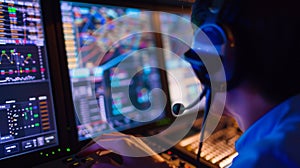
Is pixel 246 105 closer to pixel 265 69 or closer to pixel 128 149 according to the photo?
pixel 265 69

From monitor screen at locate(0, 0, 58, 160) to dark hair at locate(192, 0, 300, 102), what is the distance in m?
0.47

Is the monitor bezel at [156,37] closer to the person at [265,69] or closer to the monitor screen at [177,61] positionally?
the monitor screen at [177,61]

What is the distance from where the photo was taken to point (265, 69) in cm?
49

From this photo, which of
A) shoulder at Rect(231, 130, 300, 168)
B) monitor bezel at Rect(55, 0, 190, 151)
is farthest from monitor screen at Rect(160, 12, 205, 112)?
shoulder at Rect(231, 130, 300, 168)

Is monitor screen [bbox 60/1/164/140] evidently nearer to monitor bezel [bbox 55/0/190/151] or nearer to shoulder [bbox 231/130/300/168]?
monitor bezel [bbox 55/0/190/151]

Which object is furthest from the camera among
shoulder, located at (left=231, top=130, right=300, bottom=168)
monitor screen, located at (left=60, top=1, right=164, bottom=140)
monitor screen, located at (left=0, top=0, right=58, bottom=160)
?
monitor screen, located at (left=60, top=1, right=164, bottom=140)

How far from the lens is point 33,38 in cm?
70

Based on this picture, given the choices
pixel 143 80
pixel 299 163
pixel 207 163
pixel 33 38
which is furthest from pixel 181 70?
pixel 299 163

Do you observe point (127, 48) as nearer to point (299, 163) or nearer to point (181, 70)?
point (181, 70)

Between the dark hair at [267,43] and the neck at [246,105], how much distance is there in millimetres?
15

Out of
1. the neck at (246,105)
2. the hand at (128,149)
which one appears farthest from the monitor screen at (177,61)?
the neck at (246,105)

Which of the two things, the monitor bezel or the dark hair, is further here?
the monitor bezel

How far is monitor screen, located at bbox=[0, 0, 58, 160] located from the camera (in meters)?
0.65

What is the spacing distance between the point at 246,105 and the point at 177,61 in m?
0.53
